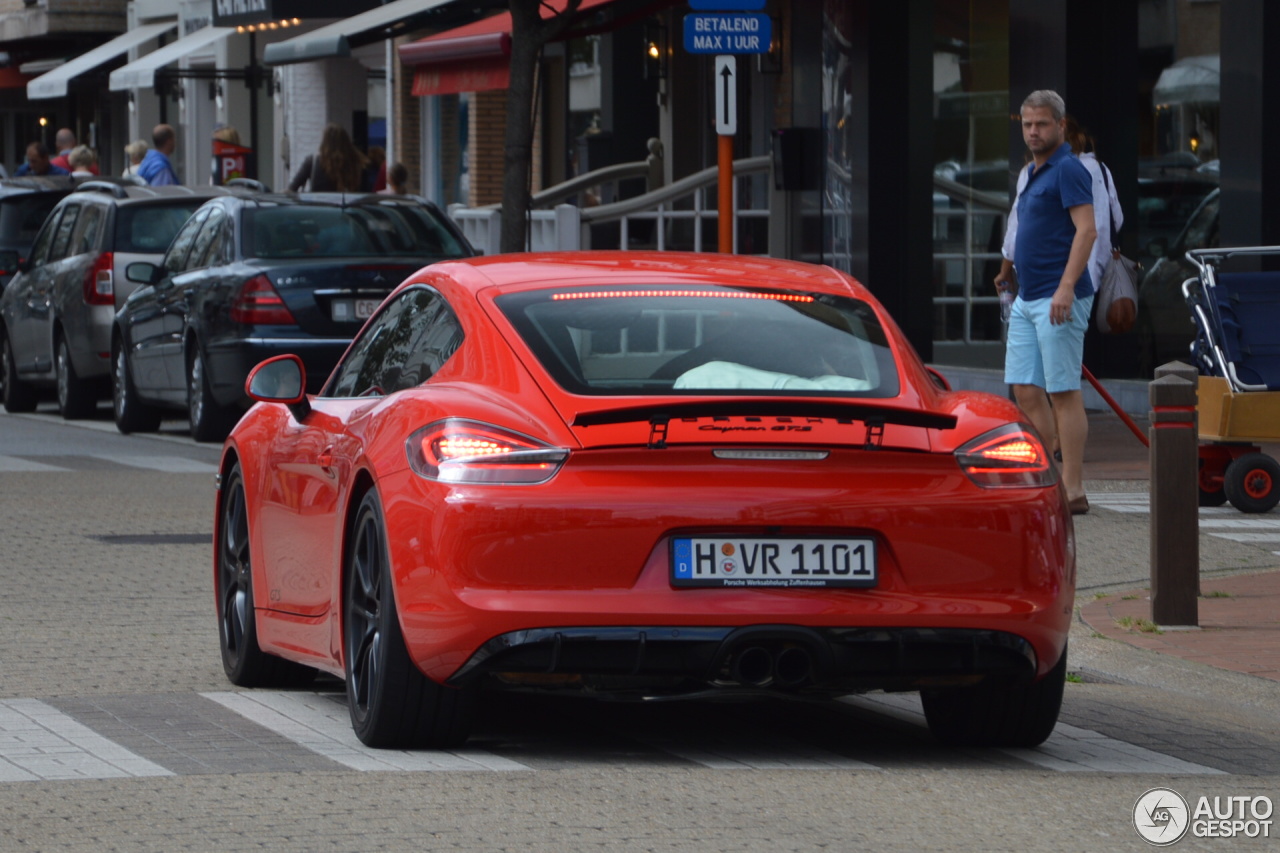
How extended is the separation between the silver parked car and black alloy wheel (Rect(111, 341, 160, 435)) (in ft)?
2.30

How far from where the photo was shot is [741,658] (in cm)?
612

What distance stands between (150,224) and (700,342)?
13656mm

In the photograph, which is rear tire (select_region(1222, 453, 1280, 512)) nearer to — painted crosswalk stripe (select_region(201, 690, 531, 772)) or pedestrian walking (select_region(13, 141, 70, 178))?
painted crosswalk stripe (select_region(201, 690, 531, 772))

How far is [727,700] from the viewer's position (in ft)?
24.7

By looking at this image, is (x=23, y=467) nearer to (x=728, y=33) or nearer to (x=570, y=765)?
(x=728, y=33)

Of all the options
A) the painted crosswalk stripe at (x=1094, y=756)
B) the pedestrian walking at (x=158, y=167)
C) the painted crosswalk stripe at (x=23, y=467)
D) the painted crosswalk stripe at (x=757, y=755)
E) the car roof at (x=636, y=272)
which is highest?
the pedestrian walking at (x=158, y=167)

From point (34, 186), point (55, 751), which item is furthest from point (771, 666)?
point (34, 186)

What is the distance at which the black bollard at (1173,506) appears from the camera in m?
8.98

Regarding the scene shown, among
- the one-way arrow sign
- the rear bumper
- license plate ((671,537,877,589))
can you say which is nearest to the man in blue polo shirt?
the one-way arrow sign

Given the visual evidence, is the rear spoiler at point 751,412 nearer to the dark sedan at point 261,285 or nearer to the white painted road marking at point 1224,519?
the white painted road marking at point 1224,519

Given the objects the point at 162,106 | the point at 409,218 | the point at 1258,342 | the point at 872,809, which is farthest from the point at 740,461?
the point at 162,106

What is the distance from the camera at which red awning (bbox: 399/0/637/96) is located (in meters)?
26.6

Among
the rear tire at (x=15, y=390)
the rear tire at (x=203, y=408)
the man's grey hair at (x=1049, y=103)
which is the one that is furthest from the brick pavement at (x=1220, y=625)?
the rear tire at (x=15, y=390)

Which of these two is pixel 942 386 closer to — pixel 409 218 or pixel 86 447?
pixel 409 218
